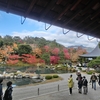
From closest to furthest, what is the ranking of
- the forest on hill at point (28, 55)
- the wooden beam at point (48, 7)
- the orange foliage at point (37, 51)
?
the wooden beam at point (48, 7), the forest on hill at point (28, 55), the orange foliage at point (37, 51)

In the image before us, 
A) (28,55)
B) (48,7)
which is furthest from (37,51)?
(48,7)

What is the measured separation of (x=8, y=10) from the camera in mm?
3268

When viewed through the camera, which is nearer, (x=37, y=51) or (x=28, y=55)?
(x=28, y=55)

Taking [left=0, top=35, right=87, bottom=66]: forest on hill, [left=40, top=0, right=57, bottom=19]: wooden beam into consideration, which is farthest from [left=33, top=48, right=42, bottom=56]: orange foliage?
[left=40, top=0, right=57, bottom=19]: wooden beam

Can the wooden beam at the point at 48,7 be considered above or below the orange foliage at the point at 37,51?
below

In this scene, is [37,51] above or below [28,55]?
above

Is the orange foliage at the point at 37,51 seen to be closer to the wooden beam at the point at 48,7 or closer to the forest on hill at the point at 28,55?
the forest on hill at the point at 28,55

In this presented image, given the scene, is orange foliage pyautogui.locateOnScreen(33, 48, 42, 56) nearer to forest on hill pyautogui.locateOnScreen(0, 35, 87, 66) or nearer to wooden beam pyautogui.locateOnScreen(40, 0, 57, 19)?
forest on hill pyautogui.locateOnScreen(0, 35, 87, 66)

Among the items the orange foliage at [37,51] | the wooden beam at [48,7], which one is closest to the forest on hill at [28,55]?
the orange foliage at [37,51]

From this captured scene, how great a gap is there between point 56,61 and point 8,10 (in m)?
31.6

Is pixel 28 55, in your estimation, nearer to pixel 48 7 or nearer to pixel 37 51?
pixel 37 51

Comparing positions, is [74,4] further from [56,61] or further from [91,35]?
[56,61]

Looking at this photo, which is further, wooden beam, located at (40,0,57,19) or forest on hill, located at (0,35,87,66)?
forest on hill, located at (0,35,87,66)

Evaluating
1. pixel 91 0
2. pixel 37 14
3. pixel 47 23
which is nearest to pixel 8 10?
pixel 37 14
